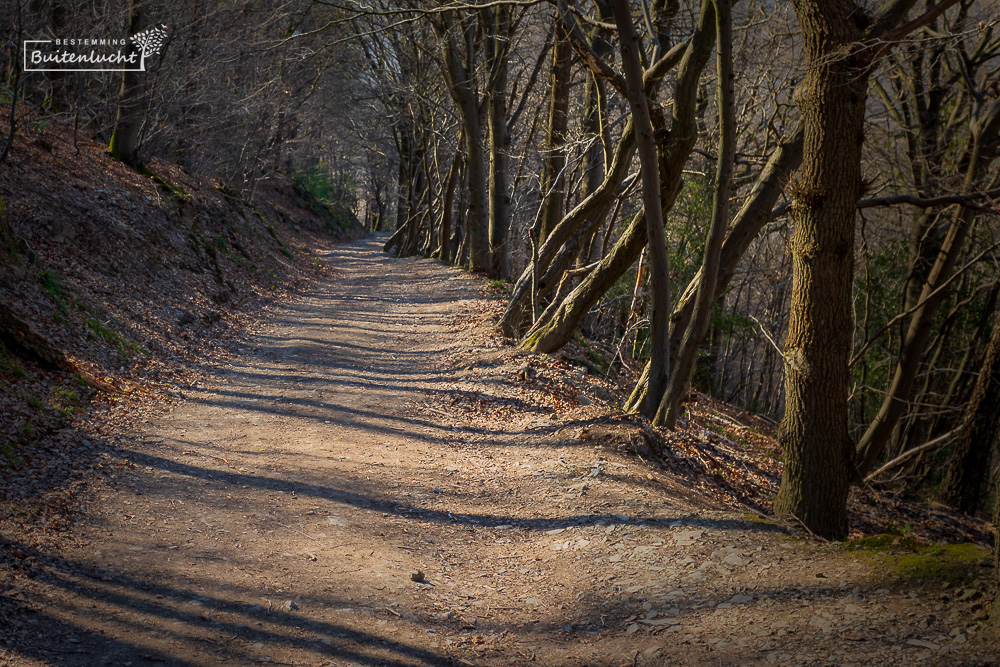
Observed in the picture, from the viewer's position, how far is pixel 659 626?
4051 mm

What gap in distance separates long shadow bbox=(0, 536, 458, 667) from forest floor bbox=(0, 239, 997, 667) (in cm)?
1

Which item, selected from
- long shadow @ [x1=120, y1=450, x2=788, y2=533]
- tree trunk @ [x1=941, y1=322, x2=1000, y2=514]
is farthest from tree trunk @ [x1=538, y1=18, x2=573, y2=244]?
long shadow @ [x1=120, y1=450, x2=788, y2=533]

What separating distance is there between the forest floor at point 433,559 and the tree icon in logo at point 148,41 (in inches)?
325

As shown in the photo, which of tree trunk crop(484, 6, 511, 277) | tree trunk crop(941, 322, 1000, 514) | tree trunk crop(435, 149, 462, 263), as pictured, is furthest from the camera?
tree trunk crop(435, 149, 462, 263)

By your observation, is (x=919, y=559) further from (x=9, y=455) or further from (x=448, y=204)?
(x=448, y=204)

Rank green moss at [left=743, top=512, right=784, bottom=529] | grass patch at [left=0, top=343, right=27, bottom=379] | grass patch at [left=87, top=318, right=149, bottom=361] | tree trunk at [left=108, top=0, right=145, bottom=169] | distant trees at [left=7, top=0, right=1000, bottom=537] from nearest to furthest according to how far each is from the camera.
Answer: green moss at [left=743, top=512, right=784, bottom=529] → distant trees at [left=7, top=0, right=1000, bottom=537] → grass patch at [left=0, top=343, right=27, bottom=379] → grass patch at [left=87, top=318, right=149, bottom=361] → tree trunk at [left=108, top=0, right=145, bottom=169]

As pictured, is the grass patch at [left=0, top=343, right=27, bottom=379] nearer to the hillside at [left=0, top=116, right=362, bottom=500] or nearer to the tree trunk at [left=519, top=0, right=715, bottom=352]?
the hillside at [left=0, top=116, right=362, bottom=500]

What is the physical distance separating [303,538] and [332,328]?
8.41 m

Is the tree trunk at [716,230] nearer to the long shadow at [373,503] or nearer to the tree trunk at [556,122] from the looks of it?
the long shadow at [373,503]

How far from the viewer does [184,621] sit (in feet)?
12.4

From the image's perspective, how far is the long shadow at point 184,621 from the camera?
3.53 meters

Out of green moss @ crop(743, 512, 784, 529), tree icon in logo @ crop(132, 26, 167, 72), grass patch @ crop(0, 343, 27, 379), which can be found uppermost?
tree icon in logo @ crop(132, 26, 167, 72)

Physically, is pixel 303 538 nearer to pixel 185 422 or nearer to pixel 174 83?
pixel 185 422

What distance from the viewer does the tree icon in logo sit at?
42.9 ft
